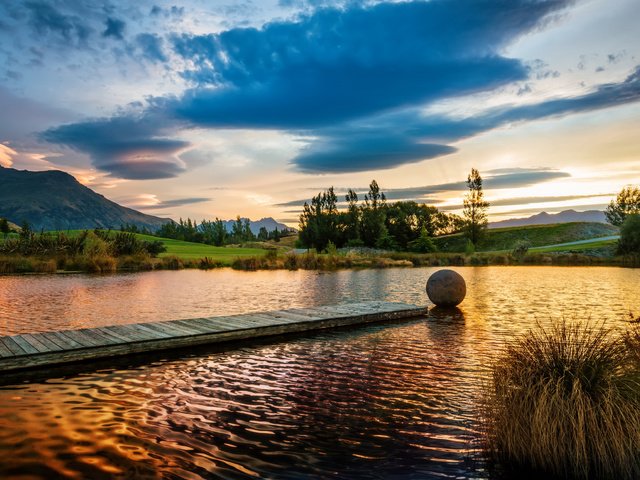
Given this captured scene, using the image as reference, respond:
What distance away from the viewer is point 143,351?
39.2 feet

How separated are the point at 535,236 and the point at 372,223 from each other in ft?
137

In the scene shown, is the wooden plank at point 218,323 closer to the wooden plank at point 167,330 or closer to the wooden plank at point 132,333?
the wooden plank at point 167,330

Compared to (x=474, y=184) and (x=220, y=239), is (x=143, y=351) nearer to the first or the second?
(x=474, y=184)

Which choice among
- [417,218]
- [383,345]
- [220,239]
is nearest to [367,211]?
[417,218]

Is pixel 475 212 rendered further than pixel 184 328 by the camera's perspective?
Yes

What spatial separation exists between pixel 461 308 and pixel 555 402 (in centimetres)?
1562

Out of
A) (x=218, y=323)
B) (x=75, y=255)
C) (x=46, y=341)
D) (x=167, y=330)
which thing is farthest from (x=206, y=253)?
(x=46, y=341)

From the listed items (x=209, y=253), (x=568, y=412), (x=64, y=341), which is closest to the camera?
(x=568, y=412)

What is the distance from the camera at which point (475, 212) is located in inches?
3733

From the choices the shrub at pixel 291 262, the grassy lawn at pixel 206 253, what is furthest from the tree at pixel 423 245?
the shrub at pixel 291 262

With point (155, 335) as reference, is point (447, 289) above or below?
above

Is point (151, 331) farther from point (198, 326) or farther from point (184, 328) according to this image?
point (198, 326)

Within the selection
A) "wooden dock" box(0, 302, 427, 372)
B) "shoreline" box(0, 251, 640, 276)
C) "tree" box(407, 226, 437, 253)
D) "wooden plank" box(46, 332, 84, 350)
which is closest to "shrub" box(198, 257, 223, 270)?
"shoreline" box(0, 251, 640, 276)

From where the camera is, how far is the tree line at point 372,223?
8706 cm
